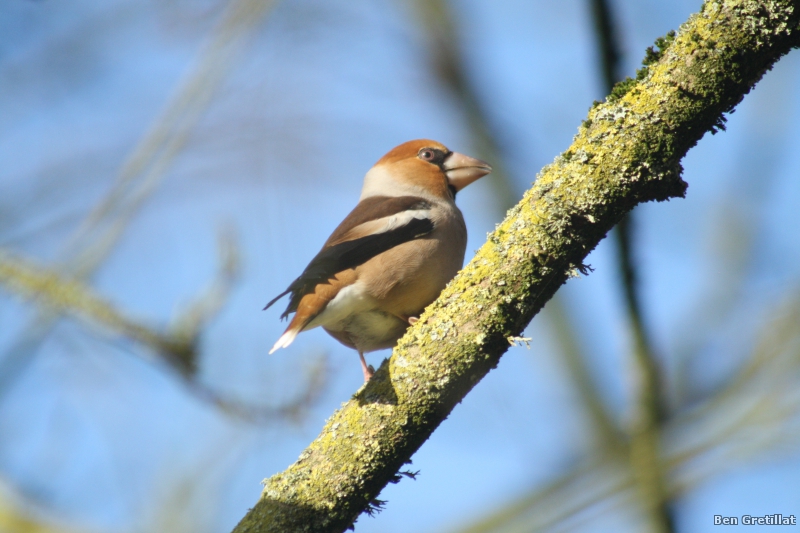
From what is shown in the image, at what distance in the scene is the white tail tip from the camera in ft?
12.1

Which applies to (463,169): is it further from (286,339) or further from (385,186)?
(286,339)

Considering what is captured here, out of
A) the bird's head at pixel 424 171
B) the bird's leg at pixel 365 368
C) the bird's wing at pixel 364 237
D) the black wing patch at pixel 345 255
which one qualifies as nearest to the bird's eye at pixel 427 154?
the bird's head at pixel 424 171

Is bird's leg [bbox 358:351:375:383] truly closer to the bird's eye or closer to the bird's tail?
the bird's tail

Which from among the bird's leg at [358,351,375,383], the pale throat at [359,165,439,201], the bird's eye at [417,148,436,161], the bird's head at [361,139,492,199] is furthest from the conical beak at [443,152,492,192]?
the bird's leg at [358,351,375,383]

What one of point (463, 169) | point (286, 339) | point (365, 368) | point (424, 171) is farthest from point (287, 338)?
point (463, 169)

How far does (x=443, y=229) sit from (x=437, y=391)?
75.8 inches

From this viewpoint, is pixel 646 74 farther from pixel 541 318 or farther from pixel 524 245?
pixel 541 318

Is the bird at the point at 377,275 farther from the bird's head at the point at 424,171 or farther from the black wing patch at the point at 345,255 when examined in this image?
the bird's head at the point at 424,171

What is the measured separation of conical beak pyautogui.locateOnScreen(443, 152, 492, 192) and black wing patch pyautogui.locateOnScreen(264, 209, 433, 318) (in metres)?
1.16

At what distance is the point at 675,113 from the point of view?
2.10 meters

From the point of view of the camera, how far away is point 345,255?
384 centimetres

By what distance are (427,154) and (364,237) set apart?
59.1 inches

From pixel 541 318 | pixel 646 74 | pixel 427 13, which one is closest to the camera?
pixel 646 74

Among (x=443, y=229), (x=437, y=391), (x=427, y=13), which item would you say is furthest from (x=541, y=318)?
(x=437, y=391)
